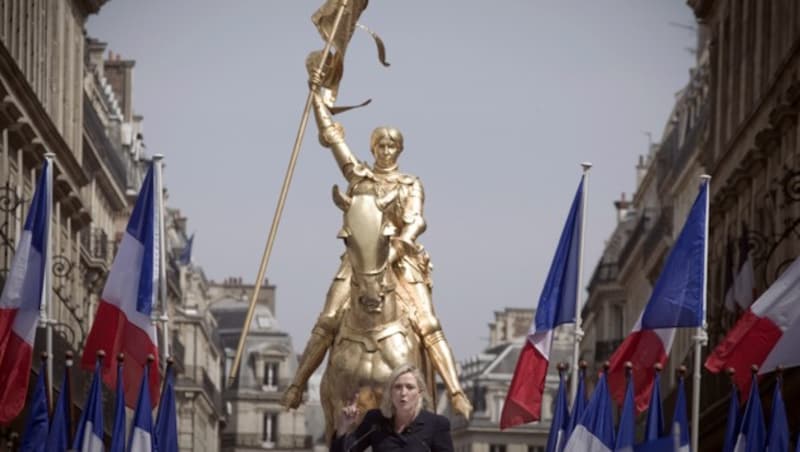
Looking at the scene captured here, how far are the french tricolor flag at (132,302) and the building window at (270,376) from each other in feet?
390

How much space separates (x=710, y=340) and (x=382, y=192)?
16669 millimetres

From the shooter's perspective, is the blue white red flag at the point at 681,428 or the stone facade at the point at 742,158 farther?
the stone facade at the point at 742,158

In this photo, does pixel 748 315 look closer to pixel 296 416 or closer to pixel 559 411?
pixel 559 411

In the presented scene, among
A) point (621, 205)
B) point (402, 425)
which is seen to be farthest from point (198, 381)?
point (402, 425)

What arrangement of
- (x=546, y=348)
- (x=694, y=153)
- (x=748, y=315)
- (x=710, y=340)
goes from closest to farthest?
(x=748, y=315), (x=546, y=348), (x=710, y=340), (x=694, y=153)

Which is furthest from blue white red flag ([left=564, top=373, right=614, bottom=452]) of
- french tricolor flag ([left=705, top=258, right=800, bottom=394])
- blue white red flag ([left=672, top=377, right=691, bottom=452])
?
french tricolor flag ([left=705, top=258, right=800, bottom=394])

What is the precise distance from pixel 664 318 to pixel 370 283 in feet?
11.0

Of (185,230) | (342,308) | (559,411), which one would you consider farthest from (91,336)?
(185,230)

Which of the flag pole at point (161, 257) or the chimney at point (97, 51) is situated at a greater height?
the chimney at point (97, 51)

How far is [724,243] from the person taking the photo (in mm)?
56500

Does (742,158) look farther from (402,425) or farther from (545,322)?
(402,425)

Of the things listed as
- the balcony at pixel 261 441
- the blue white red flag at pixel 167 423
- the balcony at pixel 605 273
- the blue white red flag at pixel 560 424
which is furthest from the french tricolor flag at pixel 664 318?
the balcony at pixel 261 441

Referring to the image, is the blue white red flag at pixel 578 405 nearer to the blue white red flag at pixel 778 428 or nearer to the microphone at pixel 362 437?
the blue white red flag at pixel 778 428

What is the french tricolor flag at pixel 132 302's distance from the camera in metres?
36.1
